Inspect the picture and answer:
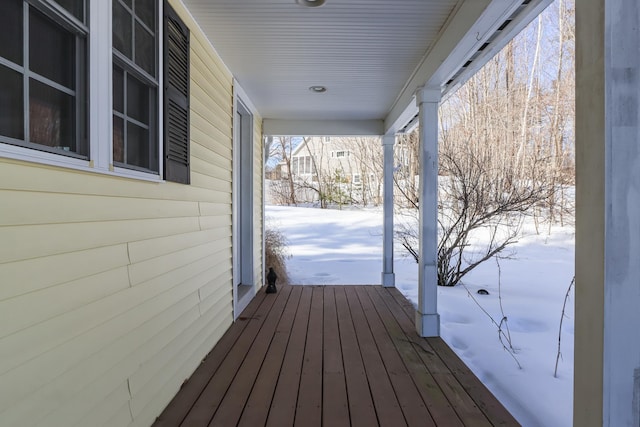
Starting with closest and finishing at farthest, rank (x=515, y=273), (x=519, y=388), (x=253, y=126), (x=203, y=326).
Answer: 1. (x=519, y=388)
2. (x=203, y=326)
3. (x=253, y=126)
4. (x=515, y=273)

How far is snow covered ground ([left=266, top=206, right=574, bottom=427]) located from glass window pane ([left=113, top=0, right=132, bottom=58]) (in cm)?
278

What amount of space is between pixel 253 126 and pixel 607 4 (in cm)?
414

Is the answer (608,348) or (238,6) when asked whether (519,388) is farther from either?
(238,6)

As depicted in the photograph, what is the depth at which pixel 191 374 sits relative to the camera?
2564mm

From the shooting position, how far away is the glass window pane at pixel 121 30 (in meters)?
1.63

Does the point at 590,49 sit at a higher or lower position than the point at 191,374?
Answer: higher

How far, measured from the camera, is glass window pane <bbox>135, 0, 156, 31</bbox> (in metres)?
1.87

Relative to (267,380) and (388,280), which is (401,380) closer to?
(267,380)

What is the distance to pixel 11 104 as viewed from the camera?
3.61 feet

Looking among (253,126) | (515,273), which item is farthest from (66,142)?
(515,273)

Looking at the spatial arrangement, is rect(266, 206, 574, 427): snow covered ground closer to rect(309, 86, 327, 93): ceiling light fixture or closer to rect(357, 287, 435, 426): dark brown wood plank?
rect(357, 287, 435, 426): dark brown wood plank

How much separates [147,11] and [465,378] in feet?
9.75

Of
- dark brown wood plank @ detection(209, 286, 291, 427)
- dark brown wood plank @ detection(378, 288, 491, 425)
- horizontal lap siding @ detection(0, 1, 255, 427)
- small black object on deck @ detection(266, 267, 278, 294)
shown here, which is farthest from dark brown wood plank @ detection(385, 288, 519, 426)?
small black object on deck @ detection(266, 267, 278, 294)

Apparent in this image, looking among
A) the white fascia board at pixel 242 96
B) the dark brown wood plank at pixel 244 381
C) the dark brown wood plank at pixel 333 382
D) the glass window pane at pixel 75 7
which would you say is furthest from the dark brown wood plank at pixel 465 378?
the white fascia board at pixel 242 96
